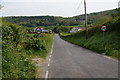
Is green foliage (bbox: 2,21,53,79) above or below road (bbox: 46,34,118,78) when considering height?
above

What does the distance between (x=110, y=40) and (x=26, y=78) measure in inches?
637

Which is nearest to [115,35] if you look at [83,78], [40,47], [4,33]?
[40,47]

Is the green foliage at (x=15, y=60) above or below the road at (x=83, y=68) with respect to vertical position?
above

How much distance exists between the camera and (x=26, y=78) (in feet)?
29.6

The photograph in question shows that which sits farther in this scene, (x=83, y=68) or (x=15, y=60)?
(x=83, y=68)

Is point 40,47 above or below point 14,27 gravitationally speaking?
below

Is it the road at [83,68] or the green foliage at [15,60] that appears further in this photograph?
the road at [83,68]

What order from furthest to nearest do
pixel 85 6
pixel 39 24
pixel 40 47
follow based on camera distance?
pixel 39 24 → pixel 85 6 → pixel 40 47

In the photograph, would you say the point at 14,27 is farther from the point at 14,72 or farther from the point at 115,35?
the point at 115,35

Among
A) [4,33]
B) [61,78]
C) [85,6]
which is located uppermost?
[85,6]

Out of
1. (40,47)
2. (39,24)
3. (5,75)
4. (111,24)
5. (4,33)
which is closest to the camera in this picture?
(5,75)

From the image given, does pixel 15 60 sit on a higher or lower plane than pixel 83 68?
higher

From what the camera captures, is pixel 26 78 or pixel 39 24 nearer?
pixel 26 78

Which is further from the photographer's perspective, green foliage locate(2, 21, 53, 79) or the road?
the road
